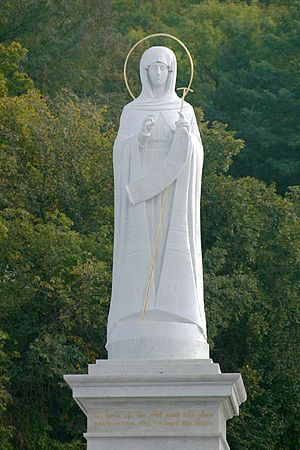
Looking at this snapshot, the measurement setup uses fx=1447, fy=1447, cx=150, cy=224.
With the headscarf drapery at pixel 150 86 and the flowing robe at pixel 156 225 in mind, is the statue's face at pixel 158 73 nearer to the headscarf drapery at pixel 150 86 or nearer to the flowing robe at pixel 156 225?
the headscarf drapery at pixel 150 86

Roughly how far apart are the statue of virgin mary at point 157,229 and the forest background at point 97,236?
7623 millimetres

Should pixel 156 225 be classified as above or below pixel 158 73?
below

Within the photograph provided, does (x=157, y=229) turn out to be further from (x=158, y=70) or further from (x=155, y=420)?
(x=155, y=420)

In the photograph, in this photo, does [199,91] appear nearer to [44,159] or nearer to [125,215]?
[44,159]

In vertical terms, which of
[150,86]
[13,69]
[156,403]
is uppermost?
[13,69]

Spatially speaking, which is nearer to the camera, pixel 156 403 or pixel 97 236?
pixel 156 403

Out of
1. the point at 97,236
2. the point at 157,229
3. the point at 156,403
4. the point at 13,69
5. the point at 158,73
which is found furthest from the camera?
the point at 13,69

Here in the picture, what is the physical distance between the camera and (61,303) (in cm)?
2447

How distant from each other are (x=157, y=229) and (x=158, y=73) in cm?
181

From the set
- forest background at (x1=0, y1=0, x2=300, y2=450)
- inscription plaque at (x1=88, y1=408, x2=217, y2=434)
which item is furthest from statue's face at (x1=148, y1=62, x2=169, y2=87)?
forest background at (x1=0, y1=0, x2=300, y2=450)

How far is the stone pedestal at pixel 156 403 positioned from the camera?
14453 millimetres

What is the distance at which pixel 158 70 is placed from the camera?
16.1 m

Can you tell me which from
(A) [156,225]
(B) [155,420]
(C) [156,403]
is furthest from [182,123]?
(B) [155,420]

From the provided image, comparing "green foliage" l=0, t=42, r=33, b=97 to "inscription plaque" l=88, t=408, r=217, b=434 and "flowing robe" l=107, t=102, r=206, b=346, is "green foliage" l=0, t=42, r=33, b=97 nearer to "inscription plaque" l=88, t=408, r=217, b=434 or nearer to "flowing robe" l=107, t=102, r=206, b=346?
"flowing robe" l=107, t=102, r=206, b=346
